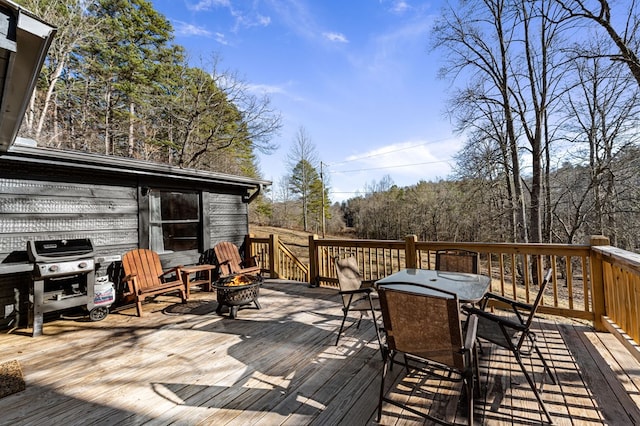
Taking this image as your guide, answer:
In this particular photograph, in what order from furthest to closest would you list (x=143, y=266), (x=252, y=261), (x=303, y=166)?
1. (x=303, y=166)
2. (x=252, y=261)
3. (x=143, y=266)

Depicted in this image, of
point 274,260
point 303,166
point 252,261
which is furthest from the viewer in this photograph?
point 303,166

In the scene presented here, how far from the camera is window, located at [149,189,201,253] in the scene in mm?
4914

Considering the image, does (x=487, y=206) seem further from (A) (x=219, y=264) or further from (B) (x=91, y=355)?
(B) (x=91, y=355)

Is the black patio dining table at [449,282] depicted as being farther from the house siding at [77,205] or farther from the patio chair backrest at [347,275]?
the house siding at [77,205]

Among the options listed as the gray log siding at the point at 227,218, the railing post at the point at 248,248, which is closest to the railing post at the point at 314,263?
the railing post at the point at 248,248

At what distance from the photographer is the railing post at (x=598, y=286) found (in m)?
3.01

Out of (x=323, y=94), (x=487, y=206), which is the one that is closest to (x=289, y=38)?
(x=323, y=94)

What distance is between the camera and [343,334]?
3154 mm

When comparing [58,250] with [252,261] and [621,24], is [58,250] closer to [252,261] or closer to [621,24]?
[252,261]

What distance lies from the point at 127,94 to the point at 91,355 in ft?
38.5

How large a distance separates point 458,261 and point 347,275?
4.29ft

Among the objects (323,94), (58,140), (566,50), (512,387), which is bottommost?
(512,387)

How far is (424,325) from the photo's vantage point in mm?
1708

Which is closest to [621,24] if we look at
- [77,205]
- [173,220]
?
[173,220]
